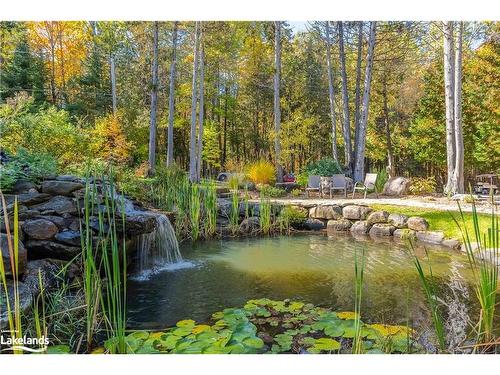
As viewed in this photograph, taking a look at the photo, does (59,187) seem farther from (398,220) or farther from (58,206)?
(398,220)

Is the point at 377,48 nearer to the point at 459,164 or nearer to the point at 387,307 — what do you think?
the point at 459,164

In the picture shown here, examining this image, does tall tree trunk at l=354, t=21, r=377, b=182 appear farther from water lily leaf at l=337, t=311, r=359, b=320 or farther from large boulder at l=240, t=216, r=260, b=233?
water lily leaf at l=337, t=311, r=359, b=320

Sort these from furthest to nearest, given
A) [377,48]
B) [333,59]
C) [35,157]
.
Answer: [333,59], [377,48], [35,157]

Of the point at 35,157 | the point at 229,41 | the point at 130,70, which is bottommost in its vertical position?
the point at 35,157

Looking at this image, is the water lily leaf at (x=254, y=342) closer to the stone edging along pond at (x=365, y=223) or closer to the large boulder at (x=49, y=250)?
the large boulder at (x=49, y=250)

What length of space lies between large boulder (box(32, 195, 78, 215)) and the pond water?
77cm

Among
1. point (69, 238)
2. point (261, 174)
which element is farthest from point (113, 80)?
point (69, 238)

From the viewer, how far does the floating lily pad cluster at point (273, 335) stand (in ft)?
5.82

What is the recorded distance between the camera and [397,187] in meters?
7.77

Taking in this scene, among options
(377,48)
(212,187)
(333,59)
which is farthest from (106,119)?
(333,59)

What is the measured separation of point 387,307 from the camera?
8.32 feet

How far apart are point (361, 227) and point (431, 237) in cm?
102

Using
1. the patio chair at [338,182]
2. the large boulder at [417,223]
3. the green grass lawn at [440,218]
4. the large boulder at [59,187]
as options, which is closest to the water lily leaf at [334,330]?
the large boulder at [59,187]

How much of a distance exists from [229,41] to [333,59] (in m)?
3.72
